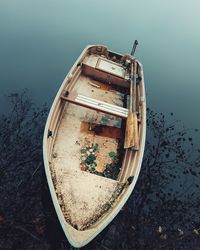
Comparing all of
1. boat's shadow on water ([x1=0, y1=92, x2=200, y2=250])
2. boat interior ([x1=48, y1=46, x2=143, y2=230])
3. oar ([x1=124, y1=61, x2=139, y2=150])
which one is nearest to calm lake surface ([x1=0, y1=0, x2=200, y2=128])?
boat's shadow on water ([x1=0, y1=92, x2=200, y2=250])

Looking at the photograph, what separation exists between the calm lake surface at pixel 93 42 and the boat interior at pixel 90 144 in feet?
8.19

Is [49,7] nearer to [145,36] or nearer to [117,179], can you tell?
[145,36]

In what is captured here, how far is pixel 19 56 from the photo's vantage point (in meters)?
12.3

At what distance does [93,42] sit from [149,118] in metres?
6.20

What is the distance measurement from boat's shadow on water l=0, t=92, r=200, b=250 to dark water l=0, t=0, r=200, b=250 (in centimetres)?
3

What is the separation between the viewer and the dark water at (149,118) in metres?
6.84

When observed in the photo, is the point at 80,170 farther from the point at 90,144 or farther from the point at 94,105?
the point at 94,105

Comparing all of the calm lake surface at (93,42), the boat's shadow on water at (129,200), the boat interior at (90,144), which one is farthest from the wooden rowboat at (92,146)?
the calm lake surface at (93,42)

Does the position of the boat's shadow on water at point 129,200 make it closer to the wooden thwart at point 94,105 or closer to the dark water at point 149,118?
the dark water at point 149,118

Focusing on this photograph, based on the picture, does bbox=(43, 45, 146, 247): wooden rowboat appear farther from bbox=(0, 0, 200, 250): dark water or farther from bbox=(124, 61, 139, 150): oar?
bbox=(0, 0, 200, 250): dark water

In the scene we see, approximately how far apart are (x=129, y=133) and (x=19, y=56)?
749 cm

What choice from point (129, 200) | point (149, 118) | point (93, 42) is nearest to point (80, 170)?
point (129, 200)

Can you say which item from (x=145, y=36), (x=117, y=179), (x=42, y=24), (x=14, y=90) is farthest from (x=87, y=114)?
(x=145, y=36)

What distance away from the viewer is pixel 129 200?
7.82 metres
